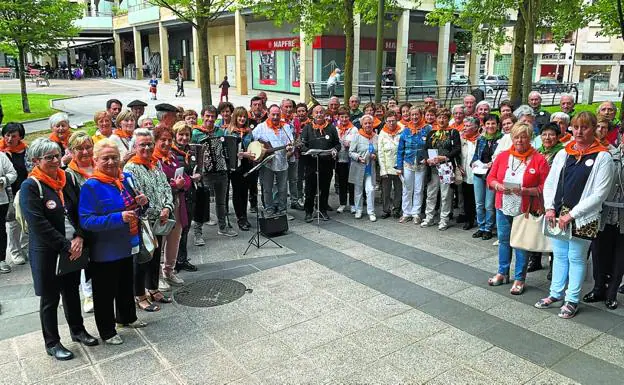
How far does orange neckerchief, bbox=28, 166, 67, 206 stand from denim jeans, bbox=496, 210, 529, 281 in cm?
461

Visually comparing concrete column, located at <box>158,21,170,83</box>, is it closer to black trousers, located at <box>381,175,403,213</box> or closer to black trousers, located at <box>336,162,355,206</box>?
black trousers, located at <box>336,162,355,206</box>

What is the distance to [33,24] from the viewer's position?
19.7 m

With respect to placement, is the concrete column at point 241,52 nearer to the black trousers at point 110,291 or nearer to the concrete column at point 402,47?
the concrete column at point 402,47

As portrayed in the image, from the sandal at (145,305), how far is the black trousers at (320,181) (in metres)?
4.00

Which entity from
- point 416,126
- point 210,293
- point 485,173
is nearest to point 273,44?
point 416,126

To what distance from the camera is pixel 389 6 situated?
14828 millimetres

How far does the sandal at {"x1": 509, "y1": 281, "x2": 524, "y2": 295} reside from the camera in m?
5.81

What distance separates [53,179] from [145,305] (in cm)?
182

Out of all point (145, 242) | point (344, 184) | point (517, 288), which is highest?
point (145, 242)

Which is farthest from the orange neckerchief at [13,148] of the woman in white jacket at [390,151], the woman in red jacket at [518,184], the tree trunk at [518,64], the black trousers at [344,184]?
the tree trunk at [518,64]

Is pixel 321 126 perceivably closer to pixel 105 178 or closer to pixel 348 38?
pixel 105 178

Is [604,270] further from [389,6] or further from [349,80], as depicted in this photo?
[389,6]

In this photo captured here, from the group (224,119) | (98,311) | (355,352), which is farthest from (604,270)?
(224,119)

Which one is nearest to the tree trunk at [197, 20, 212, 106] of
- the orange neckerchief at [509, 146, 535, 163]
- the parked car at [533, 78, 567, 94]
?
the orange neckerchief at [509, 146, 535, 163]
